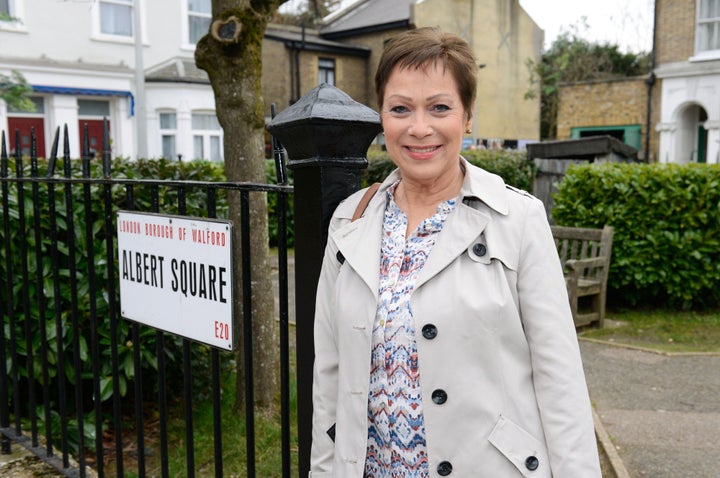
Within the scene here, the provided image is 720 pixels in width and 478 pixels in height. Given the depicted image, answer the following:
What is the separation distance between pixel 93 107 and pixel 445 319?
20.0 metres

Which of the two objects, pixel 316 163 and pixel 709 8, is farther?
pixel 709 8

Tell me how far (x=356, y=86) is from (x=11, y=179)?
86.9 ft

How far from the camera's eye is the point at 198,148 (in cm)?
2175

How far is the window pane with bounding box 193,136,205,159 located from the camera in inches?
848

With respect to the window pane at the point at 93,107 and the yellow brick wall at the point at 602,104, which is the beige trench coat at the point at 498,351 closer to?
the window pane at the point at 93,107

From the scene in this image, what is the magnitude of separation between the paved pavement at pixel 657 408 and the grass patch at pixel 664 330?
45 cm

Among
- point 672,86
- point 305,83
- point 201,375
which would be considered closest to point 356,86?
point 305,83

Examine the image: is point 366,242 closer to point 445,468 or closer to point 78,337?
point 445,468

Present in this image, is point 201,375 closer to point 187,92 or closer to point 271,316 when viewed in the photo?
point 271,316

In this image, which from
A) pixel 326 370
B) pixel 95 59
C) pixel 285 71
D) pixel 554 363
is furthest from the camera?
pixel 285 71

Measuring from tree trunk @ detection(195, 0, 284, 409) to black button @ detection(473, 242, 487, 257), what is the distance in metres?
2.71

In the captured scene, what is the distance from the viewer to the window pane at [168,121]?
2092 centimetres

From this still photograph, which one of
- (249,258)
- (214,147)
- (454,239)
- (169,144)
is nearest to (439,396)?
(454,239)

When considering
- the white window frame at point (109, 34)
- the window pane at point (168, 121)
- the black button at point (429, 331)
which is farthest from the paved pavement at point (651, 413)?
the window pane at point (168, 121)
